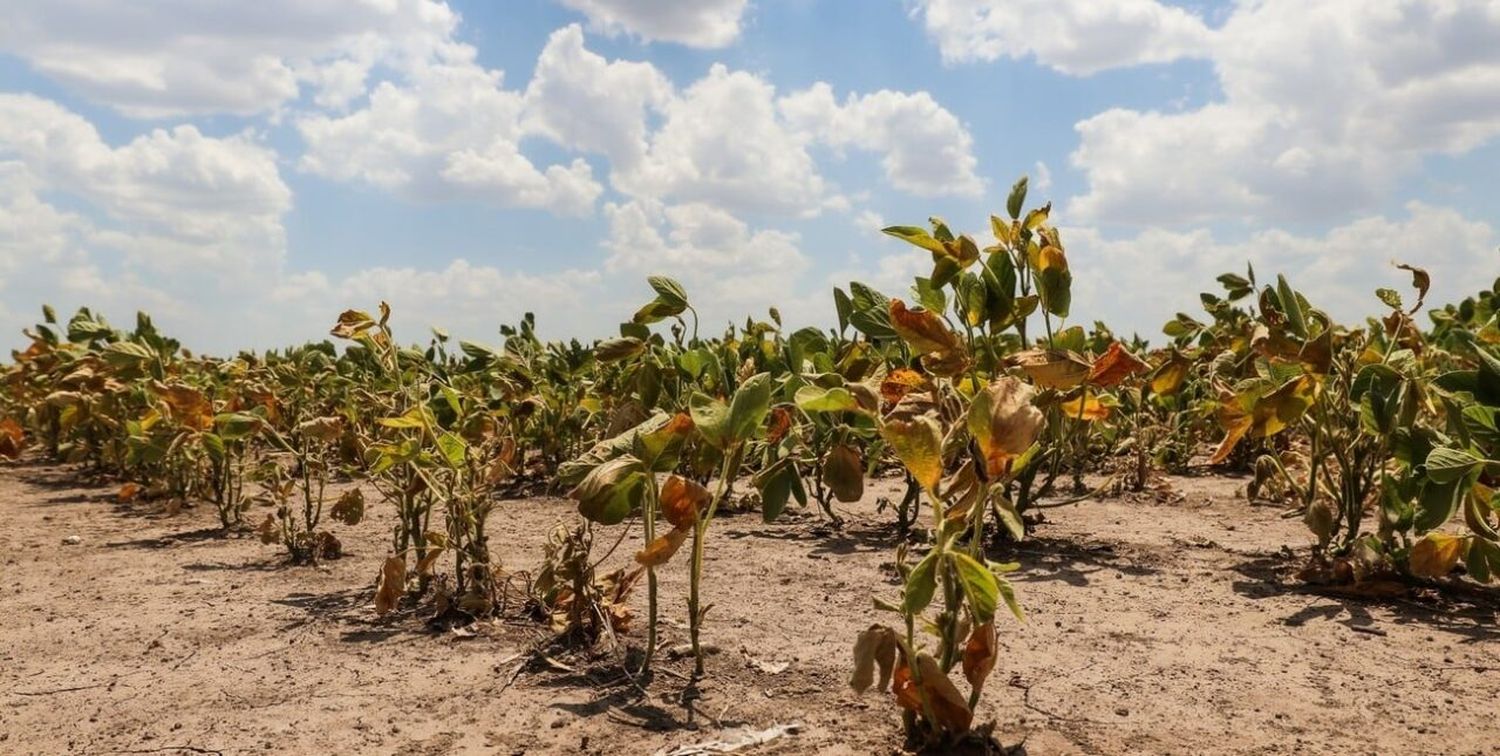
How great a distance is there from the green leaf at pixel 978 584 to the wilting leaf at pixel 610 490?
1.90 feet

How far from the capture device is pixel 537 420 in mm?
5281

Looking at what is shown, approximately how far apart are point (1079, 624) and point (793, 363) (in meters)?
0.97

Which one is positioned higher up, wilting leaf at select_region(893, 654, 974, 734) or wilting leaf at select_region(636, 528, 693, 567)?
wilting leaf at select_region(636, 528, 693, 567)

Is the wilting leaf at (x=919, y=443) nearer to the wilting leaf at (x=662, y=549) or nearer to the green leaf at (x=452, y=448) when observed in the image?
the wilting leaf at (x=662, y=549)

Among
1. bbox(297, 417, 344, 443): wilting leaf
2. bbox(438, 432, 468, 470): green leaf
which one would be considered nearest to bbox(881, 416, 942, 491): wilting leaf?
bbox(438, 432, 468, 470): green leaf

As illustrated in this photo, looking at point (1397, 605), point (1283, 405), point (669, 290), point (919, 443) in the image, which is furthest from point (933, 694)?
point (1397, 605)

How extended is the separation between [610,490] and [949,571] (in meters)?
0.56

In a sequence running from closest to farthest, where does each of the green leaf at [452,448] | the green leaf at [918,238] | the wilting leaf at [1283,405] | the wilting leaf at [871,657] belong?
the wilting leaf at [871,657] < the green leaf at [918,238] < the green leaf at [452,448] < the wilting leaf at [1283,405]

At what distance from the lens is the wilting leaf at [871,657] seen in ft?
5.21

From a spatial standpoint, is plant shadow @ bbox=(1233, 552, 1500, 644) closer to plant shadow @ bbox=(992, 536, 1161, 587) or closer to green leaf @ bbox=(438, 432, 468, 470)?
plant shadow @ bbox=(992, 536, 1161, 587)

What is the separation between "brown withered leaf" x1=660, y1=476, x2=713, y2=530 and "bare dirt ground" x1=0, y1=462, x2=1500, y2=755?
1.38ft

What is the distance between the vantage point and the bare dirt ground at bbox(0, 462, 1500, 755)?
191cm

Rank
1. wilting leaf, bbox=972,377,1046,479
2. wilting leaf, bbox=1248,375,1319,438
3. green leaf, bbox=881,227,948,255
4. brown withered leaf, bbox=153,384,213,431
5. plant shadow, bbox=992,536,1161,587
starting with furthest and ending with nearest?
brown withered leaf, bbox=153,384,213,431 → plant shadow, bbox=992,536,1161,587 → wilting leaf, bbox=1248,375,1319,438 → green leaf, bbox=881,227,948,255 → wilting leaf, bbox=972,377,1046,479

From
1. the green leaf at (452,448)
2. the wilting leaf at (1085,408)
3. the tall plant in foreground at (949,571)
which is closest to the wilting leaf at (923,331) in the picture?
the tall plant in foreground at (949,571)
